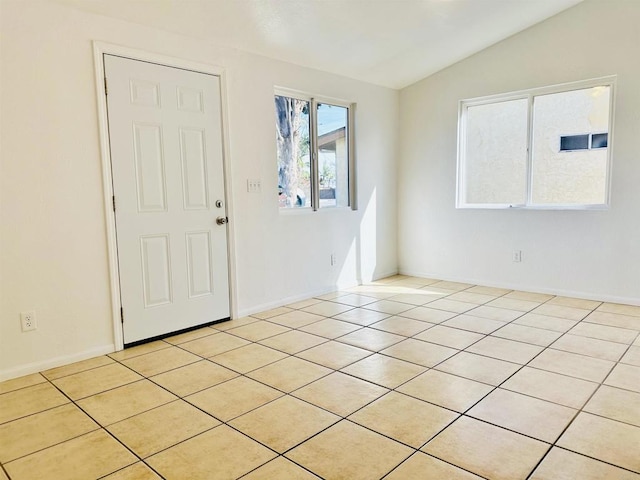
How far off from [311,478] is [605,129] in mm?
4122

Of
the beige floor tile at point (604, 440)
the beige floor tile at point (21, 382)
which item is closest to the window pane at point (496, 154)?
the beige floor tile at point (604, 440)

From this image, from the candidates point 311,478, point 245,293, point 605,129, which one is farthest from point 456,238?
point 311,478

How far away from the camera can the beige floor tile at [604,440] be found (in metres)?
1.75

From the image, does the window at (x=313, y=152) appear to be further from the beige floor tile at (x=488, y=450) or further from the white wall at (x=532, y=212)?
the beige floor tile at (x=488, y=450)

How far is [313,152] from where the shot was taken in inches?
178

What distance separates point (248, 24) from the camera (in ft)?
11.1

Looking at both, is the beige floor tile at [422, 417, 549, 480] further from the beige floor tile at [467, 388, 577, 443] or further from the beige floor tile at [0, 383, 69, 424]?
the beige floor tile at [0, 383, 69, 424]

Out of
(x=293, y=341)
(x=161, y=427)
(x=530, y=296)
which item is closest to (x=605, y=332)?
(x=530, y=296)

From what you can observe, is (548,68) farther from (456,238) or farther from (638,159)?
(456,238)

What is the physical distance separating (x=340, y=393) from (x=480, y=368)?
0.93 metres

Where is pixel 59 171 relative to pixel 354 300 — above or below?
above

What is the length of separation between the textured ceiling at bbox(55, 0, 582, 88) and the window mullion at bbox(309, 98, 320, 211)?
46cm

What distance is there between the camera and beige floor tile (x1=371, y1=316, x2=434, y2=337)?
339 cm

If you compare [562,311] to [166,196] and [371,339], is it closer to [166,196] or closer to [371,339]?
Result: [371,339]
